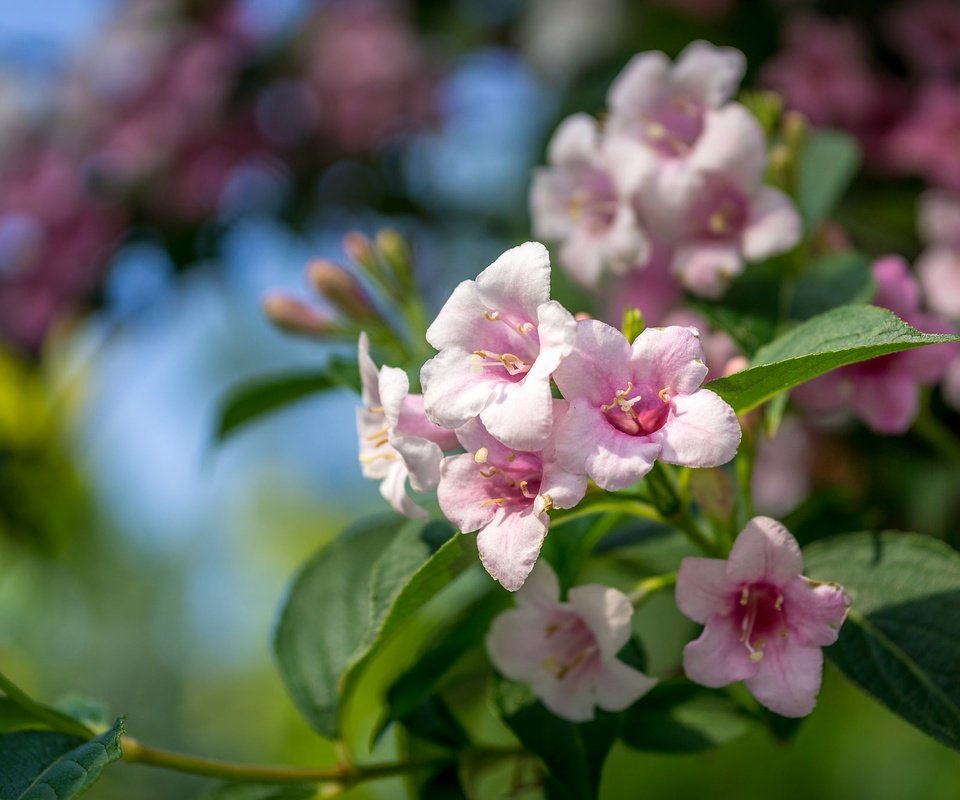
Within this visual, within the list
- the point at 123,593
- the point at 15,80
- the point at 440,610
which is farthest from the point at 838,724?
the point at 15,80

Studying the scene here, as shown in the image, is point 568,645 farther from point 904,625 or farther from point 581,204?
point 581,204

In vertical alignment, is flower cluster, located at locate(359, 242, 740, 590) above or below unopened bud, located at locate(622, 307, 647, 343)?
above

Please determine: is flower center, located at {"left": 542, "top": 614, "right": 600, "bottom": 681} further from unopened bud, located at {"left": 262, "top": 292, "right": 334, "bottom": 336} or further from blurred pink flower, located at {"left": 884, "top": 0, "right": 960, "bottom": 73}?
blurred pink flower, located at {"left": 884, "top": 0, "right": 960, "bottom": 73}

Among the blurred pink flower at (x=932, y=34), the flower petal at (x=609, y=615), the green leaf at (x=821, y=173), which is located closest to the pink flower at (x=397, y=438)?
the flower petal at (x=609, y=615)

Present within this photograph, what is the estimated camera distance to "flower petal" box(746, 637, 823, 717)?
1.94ft

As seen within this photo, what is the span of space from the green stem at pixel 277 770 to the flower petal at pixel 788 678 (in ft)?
0.82

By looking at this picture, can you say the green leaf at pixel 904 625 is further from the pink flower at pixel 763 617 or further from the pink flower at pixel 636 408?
the pink flower at pixel 636 408

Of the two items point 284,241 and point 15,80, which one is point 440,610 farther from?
point 15,80

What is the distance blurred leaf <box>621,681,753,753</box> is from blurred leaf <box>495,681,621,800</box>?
0.28 feet

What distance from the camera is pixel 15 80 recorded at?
2.32 metres

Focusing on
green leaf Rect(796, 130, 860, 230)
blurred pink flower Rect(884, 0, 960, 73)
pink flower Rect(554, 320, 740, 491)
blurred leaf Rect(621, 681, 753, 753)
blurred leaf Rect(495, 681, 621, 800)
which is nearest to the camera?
pink flower Rect(554, 320, 740, 491)

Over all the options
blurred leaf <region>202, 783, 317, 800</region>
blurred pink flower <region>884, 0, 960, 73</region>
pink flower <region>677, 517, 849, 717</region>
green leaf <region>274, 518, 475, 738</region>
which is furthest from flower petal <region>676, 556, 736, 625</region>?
blurred pink flower <region>884, 0, 960, 73</region>

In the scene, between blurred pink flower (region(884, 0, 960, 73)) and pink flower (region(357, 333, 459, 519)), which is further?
blurred pink flower (region(884, 0, 960, 73))

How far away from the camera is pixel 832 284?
2.65ft
